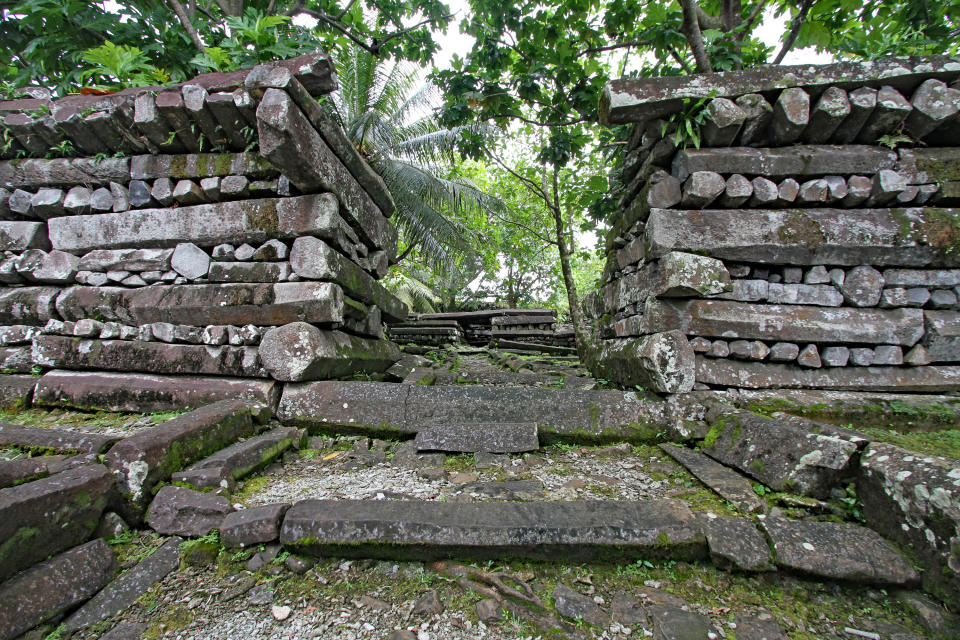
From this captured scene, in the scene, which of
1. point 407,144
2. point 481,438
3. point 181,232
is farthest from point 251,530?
point 407,144

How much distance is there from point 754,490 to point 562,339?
5858 mm

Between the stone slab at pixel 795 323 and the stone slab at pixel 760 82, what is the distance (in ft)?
4.95

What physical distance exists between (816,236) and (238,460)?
4.00 metres

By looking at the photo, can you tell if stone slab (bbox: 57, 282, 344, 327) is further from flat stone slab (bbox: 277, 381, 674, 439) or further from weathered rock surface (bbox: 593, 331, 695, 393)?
weathered rock surface (bbox: 593, 331, 695, 393)

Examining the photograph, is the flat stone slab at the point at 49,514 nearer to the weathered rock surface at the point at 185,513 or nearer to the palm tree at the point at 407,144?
the weathered rock surface at the point at 185,513

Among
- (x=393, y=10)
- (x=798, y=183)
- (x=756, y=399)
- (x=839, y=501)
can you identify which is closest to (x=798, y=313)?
(x=756, y=399)

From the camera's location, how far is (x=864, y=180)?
2656 mm

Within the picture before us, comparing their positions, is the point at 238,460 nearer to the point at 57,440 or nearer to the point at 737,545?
the point at 57,440

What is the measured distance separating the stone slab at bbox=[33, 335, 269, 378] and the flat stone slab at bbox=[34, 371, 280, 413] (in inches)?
3.0

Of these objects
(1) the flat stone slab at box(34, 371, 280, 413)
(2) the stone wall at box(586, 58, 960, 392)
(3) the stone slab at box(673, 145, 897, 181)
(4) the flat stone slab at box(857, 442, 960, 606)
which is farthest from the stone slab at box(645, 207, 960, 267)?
(1) the flat stone slab at box(34, 371, 280, 413)

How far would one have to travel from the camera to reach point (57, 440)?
77.5 inches

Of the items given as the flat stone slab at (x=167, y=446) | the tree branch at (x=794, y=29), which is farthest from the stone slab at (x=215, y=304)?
the tree branch at (x=794, y=29)

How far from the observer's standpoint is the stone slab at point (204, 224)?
2924 millimetres

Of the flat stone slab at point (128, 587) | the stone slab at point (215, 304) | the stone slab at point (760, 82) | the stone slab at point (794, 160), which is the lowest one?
the flat stone slab at point (128, 587)
